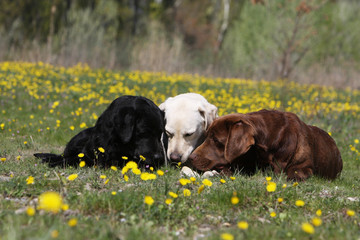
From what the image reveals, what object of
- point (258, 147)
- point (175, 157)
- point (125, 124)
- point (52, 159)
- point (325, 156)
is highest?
point (125, 124)

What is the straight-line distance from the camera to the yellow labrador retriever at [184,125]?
4719mm

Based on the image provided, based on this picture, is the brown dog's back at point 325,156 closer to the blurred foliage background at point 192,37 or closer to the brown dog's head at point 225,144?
the brown dog's head at point 225,144

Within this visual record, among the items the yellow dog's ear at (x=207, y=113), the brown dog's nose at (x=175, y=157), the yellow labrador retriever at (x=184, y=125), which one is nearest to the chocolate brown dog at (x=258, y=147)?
the brown dog's nose at (x=175, y=157)

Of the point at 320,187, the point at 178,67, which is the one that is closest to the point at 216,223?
the point at 320,187

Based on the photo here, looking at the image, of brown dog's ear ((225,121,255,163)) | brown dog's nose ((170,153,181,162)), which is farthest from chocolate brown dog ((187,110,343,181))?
brown dog's nose ((170,153,181,162))

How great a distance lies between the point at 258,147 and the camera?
13.5 feet

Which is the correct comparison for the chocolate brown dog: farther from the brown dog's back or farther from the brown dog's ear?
the brown dog's back

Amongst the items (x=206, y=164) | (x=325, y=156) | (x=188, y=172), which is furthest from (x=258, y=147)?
(x=325, y=156)

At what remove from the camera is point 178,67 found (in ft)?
53.8

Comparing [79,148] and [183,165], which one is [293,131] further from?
[79,148]

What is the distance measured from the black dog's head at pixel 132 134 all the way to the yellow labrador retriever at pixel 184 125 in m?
0.36

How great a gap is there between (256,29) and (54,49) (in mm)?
17185

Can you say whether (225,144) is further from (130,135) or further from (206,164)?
(130,135)

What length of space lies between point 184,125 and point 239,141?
1.02 m
